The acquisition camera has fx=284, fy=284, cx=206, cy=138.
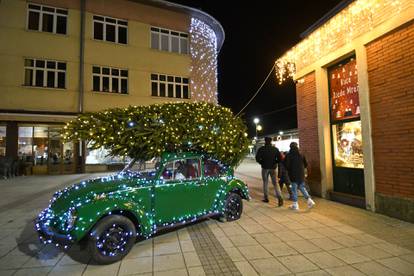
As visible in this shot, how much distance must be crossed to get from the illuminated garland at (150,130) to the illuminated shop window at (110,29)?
1426 cm

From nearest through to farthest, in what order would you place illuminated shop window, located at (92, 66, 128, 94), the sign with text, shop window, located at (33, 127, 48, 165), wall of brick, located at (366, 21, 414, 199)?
wall of brick, located at (366, 21, 414, 199)
the sign with text
shop window, located at (33, 127, 48, 165)
illuminated shop window, located at (92, 66, 128, 94)

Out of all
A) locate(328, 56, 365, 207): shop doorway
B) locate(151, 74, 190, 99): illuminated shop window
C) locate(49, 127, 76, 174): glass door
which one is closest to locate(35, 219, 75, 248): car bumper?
locate(328, 56, 365, 207): shop doorway

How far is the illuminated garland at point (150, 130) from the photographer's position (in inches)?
235

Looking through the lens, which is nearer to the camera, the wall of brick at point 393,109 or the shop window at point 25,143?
the wall of brick at point 393,109

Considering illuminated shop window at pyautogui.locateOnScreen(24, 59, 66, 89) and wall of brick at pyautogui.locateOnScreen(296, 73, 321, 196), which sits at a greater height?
illuminated shop window at pyautogui.locateOnScreen(24, 59, 66, 89)

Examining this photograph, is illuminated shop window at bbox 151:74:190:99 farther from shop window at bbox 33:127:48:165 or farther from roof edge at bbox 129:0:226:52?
shop window at bbox 33:127:48:165

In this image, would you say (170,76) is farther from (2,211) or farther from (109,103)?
(2,211)

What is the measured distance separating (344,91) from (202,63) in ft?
46.2

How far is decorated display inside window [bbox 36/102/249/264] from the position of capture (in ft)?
14.2

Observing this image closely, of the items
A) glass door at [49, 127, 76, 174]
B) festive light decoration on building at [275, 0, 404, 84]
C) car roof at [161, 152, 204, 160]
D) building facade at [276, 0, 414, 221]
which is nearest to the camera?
car roof at [161, 152, 204, 160]

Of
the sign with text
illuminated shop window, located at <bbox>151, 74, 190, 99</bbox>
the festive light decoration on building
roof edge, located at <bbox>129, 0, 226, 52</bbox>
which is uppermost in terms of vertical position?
roof edge, located at <bbox>129, 0, 226, 52</bbox>

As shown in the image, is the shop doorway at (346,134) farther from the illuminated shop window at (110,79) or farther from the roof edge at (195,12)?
the roof edge at (195,12)

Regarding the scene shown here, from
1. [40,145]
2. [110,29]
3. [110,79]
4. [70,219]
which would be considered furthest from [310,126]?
[40,145]

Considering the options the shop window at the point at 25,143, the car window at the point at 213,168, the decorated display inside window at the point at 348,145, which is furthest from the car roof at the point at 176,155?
Answer: the shop window at the point at 25,143
